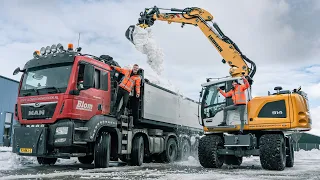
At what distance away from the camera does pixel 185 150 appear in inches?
551

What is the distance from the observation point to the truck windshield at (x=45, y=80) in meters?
8.34

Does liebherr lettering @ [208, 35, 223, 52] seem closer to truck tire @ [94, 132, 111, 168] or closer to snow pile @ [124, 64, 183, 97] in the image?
snow pile @ [124, 64, 183, 97]

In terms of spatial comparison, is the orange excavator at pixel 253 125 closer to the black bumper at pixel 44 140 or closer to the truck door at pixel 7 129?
the black bumper at pixel 44 140

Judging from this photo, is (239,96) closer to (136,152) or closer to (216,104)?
(216,104)

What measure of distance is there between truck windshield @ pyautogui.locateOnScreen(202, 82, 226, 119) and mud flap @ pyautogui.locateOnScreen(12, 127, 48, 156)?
15.7ft

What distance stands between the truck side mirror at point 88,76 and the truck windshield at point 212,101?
3.76m

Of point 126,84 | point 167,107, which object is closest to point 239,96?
point 126,84

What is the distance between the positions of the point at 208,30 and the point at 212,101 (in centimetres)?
371

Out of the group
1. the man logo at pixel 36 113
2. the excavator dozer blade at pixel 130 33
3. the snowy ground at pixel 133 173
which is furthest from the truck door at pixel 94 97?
the excavator dozer blade at pixel 130 33

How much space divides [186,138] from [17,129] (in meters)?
7.71

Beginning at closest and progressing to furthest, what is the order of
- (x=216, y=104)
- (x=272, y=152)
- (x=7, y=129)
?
(x=272, y=152) < (x=216, y=104) < (x=7, y=129)

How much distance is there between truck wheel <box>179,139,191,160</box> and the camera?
1377 cm

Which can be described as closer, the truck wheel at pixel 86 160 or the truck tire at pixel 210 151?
the truck tire at pixel 210 151

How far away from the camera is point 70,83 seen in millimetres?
8266
